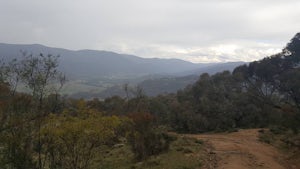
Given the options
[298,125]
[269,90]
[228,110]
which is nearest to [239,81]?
[269,90]

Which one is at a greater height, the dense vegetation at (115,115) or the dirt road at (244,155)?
the dense vegetation at (115,115)

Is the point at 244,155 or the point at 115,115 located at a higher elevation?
the point at 115,115

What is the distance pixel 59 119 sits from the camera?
17.1 m

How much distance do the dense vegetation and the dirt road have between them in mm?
3635

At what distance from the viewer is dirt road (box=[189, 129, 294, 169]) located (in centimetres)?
1970

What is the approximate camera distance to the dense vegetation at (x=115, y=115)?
680 inches

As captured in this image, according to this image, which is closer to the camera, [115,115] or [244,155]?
[115,115]

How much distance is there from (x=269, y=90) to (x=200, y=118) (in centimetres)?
1046

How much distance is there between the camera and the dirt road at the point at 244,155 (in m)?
19.7

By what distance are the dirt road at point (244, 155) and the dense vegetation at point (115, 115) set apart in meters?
3.64

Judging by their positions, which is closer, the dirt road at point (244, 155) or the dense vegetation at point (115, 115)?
the dense vegetation at point (115, 115)

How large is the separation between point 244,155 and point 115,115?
7.52 meters

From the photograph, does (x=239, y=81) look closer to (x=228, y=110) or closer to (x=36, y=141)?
(x=228, y=110)

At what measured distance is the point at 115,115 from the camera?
21719 millimetres
